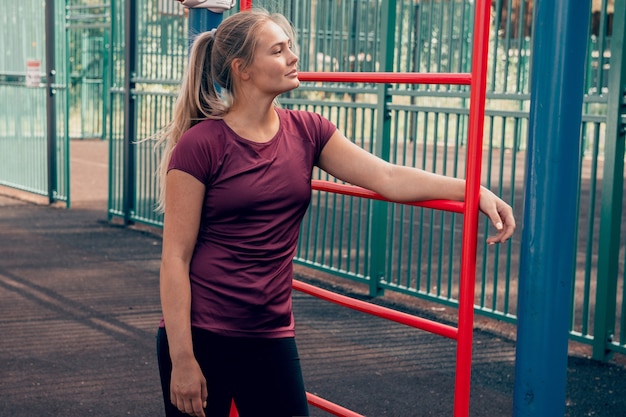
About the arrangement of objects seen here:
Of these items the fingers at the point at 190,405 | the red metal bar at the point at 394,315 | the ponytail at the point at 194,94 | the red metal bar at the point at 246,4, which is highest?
the red metal bar at the point at 246,4

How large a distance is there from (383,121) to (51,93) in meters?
5.82

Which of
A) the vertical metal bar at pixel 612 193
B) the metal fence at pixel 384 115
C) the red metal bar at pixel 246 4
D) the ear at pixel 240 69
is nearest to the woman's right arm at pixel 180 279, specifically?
the ear at pixel 240 69

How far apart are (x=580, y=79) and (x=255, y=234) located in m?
0.89

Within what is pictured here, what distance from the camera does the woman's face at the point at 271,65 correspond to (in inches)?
105

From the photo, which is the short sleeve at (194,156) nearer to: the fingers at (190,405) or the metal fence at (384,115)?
the fingers at (190,405)

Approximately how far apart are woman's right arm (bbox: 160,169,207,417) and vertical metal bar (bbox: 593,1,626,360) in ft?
11.2

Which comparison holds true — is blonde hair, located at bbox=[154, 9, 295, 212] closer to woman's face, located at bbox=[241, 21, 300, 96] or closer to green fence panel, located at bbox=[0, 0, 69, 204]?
woman's face, located at bbox=[241, 21, 300, 96]

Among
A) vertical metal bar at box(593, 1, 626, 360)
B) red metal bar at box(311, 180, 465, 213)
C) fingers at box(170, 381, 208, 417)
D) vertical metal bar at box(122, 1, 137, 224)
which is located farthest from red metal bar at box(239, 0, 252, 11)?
vertical metal bar at box(122, 1, 137, 224)

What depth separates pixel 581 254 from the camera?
941 cm

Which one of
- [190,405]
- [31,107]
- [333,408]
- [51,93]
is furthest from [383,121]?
[31,107]

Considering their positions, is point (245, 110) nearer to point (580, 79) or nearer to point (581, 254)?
point (580, 79)

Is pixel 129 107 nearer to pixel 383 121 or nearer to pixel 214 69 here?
pixel 383 121

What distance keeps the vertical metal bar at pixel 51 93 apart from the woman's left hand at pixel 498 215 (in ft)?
31.0

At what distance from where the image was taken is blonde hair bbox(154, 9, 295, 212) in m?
2.67
